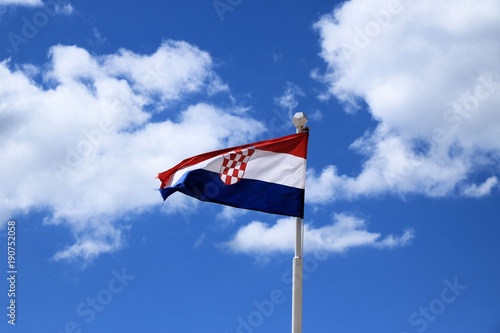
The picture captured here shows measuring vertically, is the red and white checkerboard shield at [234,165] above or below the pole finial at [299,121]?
below

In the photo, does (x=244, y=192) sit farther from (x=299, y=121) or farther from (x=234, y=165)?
(x=299, y=121)

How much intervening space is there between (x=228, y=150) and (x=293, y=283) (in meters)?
3.91

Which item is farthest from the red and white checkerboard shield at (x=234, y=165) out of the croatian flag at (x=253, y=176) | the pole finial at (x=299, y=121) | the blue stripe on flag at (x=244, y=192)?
the pole finial at (x=299, y=121)

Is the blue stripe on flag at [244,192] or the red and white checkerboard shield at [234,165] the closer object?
the blue stripe on flag at [244,192]

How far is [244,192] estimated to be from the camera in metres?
18.1

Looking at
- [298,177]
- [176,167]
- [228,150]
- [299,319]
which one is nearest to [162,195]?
[176,167]

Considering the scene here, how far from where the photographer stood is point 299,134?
18.2m

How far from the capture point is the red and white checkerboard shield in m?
18.2

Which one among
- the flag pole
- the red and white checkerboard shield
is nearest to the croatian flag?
the red and white checkerboard shield

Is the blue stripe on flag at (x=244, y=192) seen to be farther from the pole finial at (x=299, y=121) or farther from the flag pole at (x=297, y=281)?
the pole finial at (x=299, y=121)

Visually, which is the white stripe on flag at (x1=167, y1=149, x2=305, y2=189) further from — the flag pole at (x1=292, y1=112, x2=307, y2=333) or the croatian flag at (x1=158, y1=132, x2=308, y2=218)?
the flag pole at (x1=292, y1=112, x2=307, y2=333)

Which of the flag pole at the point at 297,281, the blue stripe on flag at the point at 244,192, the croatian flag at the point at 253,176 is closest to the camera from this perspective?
the flag pole at the point at 297,281

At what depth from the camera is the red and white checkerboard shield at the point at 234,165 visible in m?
18.2

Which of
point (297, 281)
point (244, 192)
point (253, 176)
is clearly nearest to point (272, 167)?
point (253, 176)
